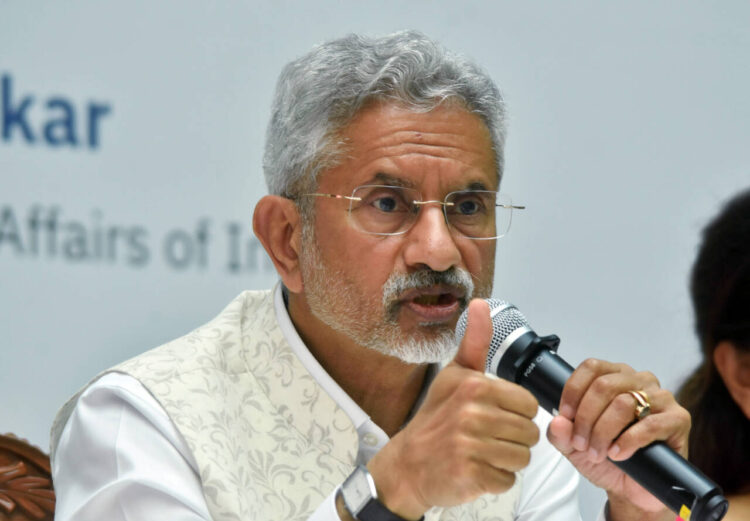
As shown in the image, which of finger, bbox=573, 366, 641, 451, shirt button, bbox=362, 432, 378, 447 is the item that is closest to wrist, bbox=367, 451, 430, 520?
finger, bbox=573, 366, 641, 451

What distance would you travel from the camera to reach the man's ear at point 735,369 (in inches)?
91.7

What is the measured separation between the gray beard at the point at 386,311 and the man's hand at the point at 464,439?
47 centimetres

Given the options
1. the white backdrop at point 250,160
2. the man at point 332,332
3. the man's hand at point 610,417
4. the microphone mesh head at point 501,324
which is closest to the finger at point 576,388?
the man's hand at point 610,417

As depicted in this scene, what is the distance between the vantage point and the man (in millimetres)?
1872

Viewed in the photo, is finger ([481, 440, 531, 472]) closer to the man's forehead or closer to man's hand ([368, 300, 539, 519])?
man's hand ([368, 300, 539, 519])

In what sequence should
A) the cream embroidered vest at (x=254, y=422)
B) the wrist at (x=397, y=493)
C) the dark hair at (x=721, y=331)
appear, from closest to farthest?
the wrist at (x=397, y=493), the cream embroidered vest at (x=254, y=422), the dark hair at (x=721, y=331)

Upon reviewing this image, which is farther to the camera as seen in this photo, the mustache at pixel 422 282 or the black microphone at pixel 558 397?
the mustache at pixel 422 282

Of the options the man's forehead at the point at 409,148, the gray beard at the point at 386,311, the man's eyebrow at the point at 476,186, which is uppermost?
the man's forehead at the point at 409,148

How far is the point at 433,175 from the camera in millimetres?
2033

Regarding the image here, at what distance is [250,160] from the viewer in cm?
280

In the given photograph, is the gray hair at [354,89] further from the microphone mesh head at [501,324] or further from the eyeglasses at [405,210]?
the microphone mesh head at [501,324]

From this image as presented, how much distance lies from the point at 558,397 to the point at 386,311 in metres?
0.60

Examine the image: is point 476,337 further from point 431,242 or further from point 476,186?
point 476,186

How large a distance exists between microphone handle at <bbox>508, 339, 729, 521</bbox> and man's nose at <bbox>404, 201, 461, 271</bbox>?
467 mm
